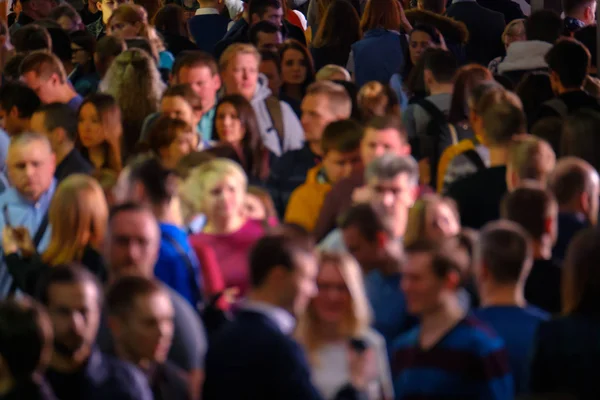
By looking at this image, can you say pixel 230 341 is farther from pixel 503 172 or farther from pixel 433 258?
pixel 503 172

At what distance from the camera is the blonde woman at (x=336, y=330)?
650 cm

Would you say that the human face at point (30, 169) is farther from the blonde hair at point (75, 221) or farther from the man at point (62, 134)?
the blonde hair at point (75, 221)

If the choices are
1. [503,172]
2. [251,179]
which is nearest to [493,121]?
[503,172]

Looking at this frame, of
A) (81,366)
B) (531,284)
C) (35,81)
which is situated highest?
(81,366)

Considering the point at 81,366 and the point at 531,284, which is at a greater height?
the point at 81,366

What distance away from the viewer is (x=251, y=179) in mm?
9977

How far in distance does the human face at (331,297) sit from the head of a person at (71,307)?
0.79 metres

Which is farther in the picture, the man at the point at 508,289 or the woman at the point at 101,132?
the woman at the point at 101,132

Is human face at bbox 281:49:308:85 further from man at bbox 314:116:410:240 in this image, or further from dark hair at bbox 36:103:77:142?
man at bbox 314:116:410:240

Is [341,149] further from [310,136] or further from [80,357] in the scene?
[80,357]

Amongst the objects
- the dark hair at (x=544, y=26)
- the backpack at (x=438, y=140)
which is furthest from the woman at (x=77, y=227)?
the dark hair at (x=544, y=26)

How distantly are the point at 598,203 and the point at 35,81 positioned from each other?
4096mm

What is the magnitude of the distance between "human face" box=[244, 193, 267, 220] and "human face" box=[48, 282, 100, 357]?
1.87 metres

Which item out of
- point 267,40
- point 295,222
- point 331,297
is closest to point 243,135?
point 295,222
